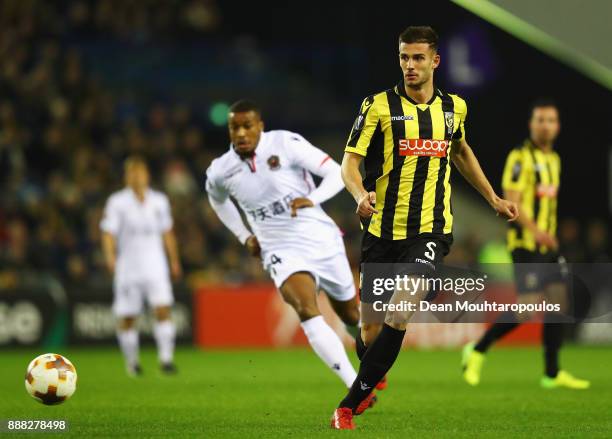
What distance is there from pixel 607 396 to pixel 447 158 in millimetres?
3043

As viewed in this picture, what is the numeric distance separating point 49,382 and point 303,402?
2152 millimetres

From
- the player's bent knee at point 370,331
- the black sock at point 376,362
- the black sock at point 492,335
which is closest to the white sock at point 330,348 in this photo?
the player's bent knee at point 370,331

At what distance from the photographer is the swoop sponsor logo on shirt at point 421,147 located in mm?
7004

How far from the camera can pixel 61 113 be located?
19.5m

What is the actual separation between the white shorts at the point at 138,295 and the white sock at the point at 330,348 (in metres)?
5.32

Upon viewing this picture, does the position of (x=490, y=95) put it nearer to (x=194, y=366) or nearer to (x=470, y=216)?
Result: (x=470, y=216)

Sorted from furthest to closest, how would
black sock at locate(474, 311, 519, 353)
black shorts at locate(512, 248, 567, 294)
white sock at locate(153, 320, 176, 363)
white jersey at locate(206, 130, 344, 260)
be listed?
white sock at locate(153, 320, 176, 363), black sock at locate(474, 311, 519, 353), black shorts at locate(512, 248, 567, 294), white jersey at locate(206, 130, 344, 260)

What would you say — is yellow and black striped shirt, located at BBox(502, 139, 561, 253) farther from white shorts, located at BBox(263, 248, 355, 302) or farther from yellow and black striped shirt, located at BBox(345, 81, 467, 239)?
yellow and black striped shirt, located at BBox(345, 81, 467, 239)

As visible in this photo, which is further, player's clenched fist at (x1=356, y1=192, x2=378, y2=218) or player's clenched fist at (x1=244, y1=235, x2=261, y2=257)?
player's clenched fist at (x1=244, y1=235, x2=261, y2=257)

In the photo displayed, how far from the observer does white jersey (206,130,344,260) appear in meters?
8.49

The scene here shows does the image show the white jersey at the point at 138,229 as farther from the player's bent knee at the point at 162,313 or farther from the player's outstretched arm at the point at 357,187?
the player's outstretched arm at the point at 357,187

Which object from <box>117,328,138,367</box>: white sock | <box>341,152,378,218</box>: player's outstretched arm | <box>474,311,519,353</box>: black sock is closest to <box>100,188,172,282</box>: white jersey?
<box>117,328,138,367</box>: white sock

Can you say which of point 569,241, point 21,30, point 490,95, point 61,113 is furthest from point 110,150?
point 569,241

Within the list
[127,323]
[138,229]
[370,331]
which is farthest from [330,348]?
[138,229]
